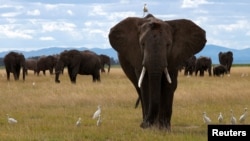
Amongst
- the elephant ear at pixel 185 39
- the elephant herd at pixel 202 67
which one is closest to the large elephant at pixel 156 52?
the elephant ear at pixel 185 39

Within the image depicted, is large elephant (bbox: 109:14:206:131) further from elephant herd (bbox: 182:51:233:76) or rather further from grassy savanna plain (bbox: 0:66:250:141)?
elephant herd (bbox: 182:51:233:76)

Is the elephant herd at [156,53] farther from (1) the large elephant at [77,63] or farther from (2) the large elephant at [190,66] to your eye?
(2) the large elephant at [190,66]

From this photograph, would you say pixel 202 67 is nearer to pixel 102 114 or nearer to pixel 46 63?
pixel 46 63

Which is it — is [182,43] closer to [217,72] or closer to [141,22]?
[141,22]

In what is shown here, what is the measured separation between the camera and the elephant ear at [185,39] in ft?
45.4

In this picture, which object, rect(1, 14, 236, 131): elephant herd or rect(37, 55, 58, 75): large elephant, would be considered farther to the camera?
rect(37, 55, 58, 75): large elephant

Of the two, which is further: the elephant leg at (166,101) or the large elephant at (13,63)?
the large elephant at (13,63)

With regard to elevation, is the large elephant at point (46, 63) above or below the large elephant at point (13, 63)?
below

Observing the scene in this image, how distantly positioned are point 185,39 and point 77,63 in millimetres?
22783

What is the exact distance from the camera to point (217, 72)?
5278cm

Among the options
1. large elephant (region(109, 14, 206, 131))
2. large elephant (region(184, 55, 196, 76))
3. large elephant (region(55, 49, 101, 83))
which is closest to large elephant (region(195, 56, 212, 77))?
large elephant (region(184, 55, 196, 76))

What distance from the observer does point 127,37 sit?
47.2 ft

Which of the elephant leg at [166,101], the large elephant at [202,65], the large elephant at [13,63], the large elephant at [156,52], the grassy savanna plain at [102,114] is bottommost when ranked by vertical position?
the large elephant at [202,65]

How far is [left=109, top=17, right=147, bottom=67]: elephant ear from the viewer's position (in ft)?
46.2
